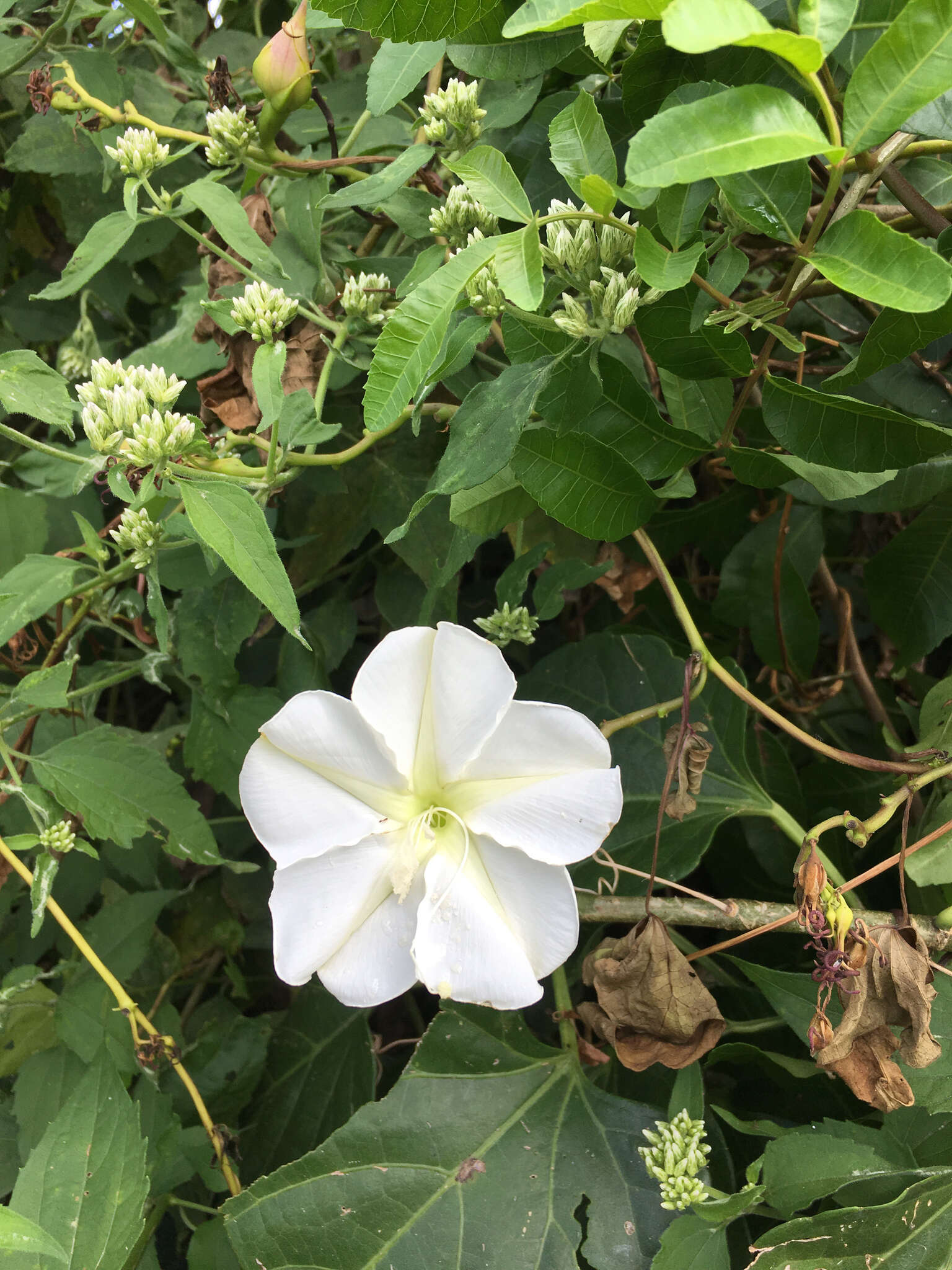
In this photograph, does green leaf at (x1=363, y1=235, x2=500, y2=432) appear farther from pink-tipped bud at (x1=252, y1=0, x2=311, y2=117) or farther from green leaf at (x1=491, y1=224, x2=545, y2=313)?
pink-tipped bud at (x1=252, y1=0, x2=311, y2=117)

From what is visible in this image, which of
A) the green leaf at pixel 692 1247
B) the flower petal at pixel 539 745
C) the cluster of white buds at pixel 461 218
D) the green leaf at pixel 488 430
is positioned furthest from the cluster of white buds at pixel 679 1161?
the cluster of white buds at pixel 461 218

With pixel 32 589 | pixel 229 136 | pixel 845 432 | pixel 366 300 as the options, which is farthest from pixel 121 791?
pixel 845 432

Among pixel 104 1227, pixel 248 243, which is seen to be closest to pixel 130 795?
pixel 104 1227

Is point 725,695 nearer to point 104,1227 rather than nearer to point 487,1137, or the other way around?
point 487,1137

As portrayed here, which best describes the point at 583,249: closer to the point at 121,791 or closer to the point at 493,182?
the point at 493,182

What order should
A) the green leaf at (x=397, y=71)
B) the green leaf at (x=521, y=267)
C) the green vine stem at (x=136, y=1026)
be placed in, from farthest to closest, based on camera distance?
the green vine stem at (x=136, y=1026) → the green leaf at (x=397, y=71) → the green leaf at (x=521, y=267)

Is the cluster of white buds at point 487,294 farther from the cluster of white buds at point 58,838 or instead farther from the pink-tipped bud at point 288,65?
the cluster of white buds at point 58,838
